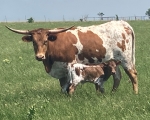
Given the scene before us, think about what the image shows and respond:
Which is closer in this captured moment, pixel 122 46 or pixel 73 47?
pixel 73 47

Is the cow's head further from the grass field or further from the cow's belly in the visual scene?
the grass field

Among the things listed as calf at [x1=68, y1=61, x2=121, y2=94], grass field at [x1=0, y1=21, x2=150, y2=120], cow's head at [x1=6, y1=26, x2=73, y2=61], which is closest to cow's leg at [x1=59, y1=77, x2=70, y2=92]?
grass field at [x1=0, y1=21, x2=150, y2=120]

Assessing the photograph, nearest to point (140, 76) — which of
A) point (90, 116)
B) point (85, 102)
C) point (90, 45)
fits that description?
point (90, 45)

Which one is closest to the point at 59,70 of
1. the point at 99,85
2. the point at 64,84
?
the point at 64,84

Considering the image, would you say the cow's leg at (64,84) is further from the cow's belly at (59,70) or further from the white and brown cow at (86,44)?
the white and brown cow at (86,44)

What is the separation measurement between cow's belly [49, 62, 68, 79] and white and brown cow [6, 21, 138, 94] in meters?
0.11

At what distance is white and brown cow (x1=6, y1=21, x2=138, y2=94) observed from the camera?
10.4 meters

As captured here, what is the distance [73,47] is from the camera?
10742 mm

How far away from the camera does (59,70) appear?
1074 centimetres

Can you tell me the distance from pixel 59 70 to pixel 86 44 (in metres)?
1.10

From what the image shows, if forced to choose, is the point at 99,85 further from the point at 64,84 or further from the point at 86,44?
the point at 86,44

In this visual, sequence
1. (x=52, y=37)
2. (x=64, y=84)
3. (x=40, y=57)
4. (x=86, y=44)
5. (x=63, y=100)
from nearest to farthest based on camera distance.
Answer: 1. (x=63, y=100)
2. (x=40, y=57)
3. (x=52, y=37)
4. (x=86, y=44)
5. (x=64, y=84)

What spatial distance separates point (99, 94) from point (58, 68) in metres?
1.52

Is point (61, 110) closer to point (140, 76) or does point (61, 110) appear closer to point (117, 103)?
point (117, 103)
